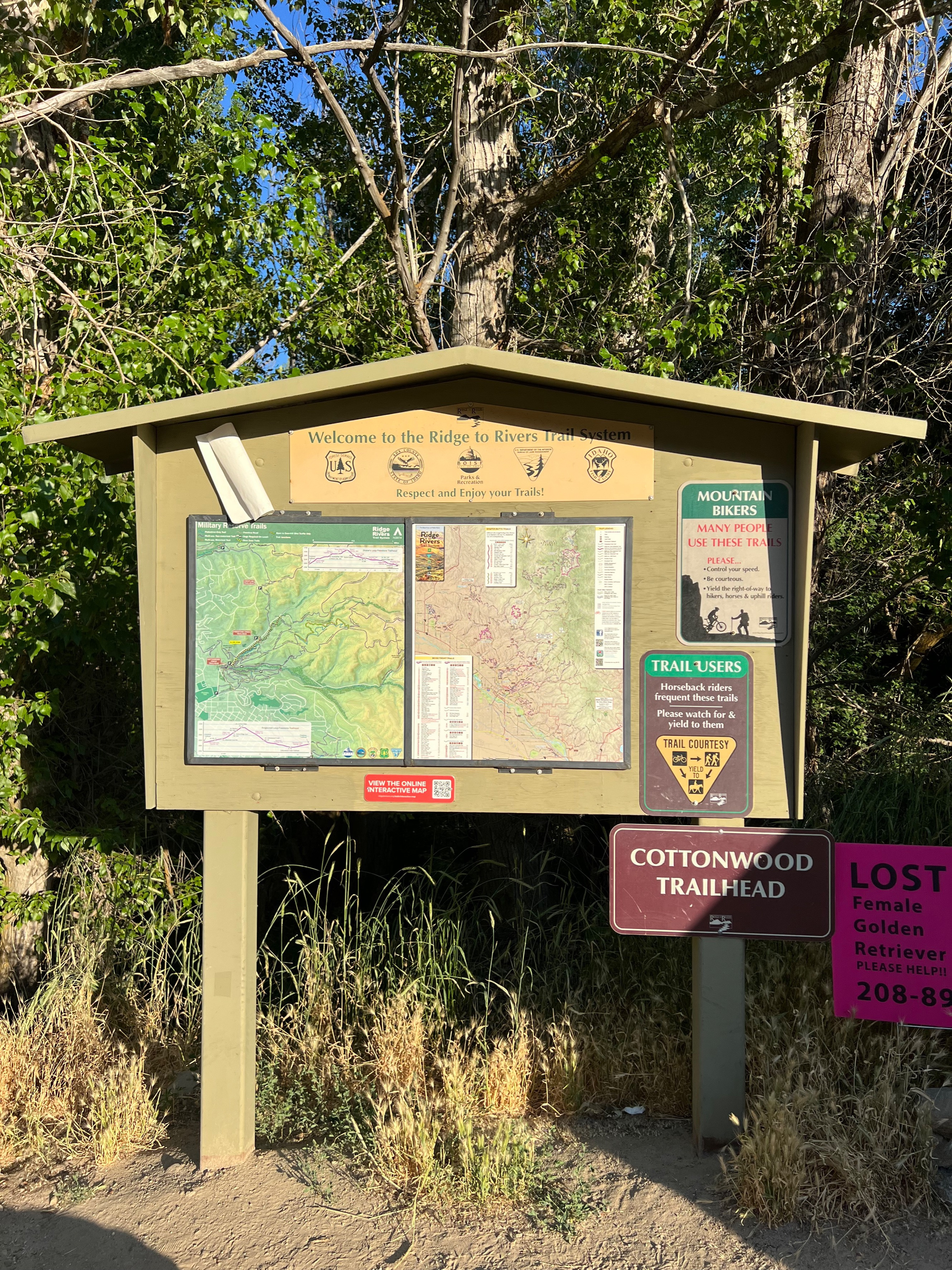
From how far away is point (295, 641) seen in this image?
328 centimetres

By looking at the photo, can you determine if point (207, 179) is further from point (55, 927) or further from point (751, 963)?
point (751, 963)

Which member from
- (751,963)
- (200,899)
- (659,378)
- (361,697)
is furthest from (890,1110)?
(200,899)

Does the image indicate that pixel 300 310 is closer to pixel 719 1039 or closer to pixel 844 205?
pixel 844 205

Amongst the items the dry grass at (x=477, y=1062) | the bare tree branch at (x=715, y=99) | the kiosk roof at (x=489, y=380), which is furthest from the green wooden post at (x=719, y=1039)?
the bare tree branch at (x=715, y=99)

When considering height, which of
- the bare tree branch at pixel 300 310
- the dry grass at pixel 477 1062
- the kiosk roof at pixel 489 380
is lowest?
the dry grass at pixel 477 1062

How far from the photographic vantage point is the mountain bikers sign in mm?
3141

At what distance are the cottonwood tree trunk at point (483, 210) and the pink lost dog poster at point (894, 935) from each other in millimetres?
4216

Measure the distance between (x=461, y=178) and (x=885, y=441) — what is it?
4238mm

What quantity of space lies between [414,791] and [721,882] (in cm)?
105

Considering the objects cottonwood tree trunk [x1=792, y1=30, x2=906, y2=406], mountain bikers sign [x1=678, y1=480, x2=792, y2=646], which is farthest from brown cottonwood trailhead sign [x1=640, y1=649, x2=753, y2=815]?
cottonwood tree trunk [x1=792, y1=30, x2=906, y2=406]

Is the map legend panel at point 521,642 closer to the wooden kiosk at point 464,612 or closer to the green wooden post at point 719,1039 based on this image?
the wooden kiosk at point 464,612

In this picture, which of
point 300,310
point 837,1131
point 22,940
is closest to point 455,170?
point 300,310

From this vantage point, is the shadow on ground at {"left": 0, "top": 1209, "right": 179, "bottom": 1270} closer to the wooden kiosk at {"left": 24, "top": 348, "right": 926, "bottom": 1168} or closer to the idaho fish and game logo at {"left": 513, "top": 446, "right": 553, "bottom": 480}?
the wooden kiosk at {"left": 24, "top": 348, "right": 926, "bottom": 1168}

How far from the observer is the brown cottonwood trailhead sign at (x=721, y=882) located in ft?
10.3
